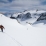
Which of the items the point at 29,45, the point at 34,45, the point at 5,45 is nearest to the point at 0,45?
the point at 5,45

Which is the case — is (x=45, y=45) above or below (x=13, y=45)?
below

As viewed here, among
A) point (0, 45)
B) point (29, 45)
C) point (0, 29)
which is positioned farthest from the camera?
point (0, 29)

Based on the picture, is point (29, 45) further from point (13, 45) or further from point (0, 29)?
point (0, 29)

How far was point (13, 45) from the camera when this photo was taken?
542 inches

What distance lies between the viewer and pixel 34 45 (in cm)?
1722

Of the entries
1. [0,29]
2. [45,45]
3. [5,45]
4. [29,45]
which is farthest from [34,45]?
[0,29]

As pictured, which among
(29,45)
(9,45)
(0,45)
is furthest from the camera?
(29,45)

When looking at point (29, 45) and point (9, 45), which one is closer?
point (9, 45)

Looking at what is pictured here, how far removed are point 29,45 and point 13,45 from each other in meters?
3.79

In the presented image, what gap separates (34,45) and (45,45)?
2.30m

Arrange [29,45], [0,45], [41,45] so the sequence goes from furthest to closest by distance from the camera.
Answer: [41,45]
[29,45]
[0,45]

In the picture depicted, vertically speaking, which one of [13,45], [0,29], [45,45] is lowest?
[45,45]

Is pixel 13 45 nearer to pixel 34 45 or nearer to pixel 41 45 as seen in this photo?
pixel 34 45

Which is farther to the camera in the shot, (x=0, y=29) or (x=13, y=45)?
(x=0, y=29)
